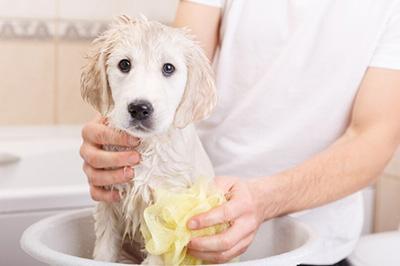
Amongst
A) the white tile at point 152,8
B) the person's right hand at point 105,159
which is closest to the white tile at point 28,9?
the white tile at point 152,8

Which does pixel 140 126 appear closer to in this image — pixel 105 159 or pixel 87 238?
pixel 105 159

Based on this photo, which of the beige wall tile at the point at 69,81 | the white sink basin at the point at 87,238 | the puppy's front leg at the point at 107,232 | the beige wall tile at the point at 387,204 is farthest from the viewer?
the beige wall tile at the point at 69,81

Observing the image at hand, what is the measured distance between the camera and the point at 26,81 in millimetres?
2043

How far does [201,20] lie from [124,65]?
34 centimetres

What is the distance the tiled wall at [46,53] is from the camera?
1991 millimetres

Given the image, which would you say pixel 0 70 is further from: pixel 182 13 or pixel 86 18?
pixel 182 13

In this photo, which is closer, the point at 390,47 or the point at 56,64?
the point at 390,47

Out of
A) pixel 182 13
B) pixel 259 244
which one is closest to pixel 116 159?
pixel 259 244

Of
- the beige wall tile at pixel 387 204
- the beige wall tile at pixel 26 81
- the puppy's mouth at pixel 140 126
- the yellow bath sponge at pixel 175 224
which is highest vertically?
the puppy's mouth at pixel 140 126

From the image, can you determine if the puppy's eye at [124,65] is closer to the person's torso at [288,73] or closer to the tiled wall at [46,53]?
the person's torso at [288,73]

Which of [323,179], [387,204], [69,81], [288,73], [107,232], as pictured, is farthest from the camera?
[69,81]

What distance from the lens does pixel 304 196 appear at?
3.26ft

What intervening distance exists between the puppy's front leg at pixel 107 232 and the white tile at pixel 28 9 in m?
1.18

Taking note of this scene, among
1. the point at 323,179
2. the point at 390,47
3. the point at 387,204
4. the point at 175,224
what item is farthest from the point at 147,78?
the point at 387,204
